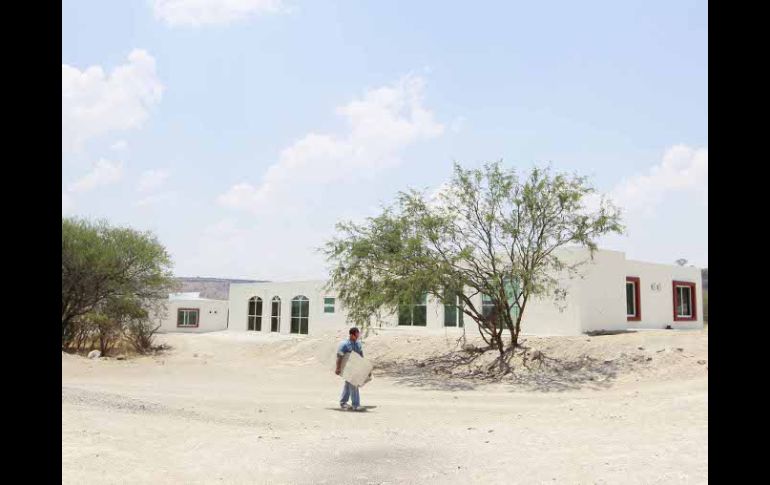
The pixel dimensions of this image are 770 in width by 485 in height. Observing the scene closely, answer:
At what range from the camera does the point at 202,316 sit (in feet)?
161

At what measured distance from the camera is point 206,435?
1034cm

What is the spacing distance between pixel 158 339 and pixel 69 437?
1095 inches

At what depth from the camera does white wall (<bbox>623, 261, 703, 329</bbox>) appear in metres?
29.3

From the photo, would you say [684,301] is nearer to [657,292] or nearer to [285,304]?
[657,292]

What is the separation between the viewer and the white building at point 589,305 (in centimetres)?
2597

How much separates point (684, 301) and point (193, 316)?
35789mm

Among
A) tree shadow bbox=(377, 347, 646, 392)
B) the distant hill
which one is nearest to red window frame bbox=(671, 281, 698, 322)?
tree shadow bbox=(377, 347, 646, 392)

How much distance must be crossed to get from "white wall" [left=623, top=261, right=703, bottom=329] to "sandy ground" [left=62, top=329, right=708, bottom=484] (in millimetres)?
7009

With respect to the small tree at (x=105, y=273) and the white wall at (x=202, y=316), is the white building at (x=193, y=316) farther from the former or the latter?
the small tree at (x=105, y=273)

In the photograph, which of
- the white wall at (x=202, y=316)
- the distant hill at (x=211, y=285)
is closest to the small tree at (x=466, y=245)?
the white wall at (x=202, y=316)
